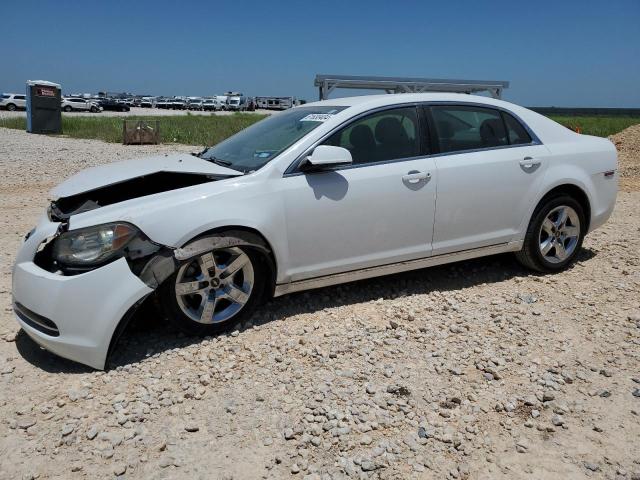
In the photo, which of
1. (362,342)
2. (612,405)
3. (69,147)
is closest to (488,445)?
(612,405)

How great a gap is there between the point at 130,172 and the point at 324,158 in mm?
1376

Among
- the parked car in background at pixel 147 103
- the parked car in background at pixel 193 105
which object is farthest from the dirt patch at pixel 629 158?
the parked car in background at pixel 147 103

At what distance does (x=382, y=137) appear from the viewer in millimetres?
4211

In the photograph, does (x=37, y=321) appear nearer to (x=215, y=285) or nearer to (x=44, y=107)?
(x=215, y=285)

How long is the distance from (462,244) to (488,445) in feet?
6.65

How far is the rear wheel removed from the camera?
138 inches

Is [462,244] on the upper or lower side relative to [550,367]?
upper

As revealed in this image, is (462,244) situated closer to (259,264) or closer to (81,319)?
(259,264)

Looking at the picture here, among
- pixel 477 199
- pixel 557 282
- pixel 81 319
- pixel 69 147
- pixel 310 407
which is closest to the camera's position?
pixel 310 407

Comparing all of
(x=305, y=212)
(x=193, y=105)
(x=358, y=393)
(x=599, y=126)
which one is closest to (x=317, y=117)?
(x=305, y=212)

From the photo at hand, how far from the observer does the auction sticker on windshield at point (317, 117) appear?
4.10m

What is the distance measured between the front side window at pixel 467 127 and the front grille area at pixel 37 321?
118 inches

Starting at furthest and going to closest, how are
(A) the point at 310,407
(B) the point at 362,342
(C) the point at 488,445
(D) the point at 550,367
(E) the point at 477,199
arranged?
(E) the point at 477,199 → (B) the point at 362,342 → (D) the point at 550,367 → (A) the point at 310,407 → (C) the point at 488,445

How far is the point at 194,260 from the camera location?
3492mm
